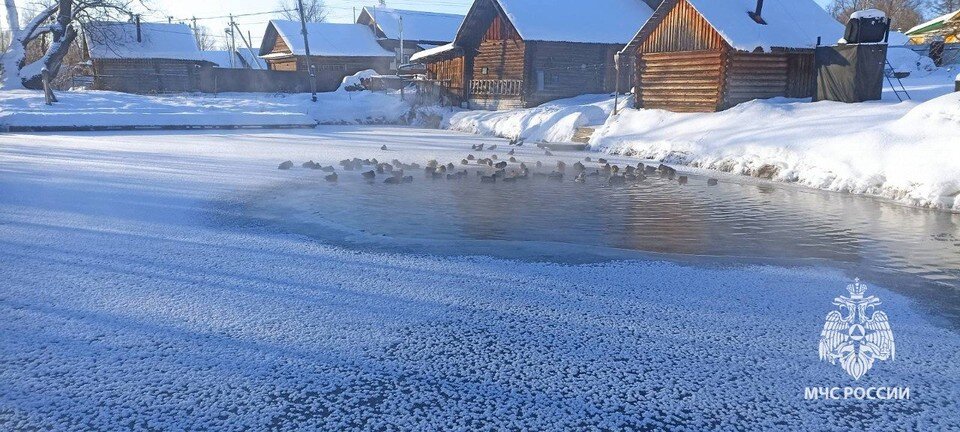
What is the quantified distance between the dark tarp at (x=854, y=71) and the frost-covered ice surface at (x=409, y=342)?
12.4 meters

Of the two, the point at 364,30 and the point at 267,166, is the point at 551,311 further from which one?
the point at 364,30

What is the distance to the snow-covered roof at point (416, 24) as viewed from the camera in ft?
156

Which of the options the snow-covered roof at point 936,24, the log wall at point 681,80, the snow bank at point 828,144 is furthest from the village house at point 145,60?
the snow-covered roof at point 936,24

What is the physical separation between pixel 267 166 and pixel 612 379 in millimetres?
10690

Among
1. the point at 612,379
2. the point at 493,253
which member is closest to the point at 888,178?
the point at 493,253

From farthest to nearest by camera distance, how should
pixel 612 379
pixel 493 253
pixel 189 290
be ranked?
pixel 493 253 → pixel 189 290 → pixel 612 379

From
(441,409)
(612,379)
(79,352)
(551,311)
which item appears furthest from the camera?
(551,311)

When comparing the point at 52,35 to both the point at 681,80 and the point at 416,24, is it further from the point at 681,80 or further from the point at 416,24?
the point at 681,80

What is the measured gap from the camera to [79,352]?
348 cm

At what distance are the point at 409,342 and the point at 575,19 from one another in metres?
27.0

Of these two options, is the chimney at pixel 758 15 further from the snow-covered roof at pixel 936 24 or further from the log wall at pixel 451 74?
the log wall at pixel 451 74

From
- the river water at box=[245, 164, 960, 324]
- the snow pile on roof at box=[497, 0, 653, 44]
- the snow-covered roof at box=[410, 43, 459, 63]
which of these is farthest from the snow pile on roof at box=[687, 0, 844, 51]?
the snow-covered roof at box=[410, 43, 459, 63]

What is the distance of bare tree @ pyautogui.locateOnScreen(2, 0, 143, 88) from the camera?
32.5 metres

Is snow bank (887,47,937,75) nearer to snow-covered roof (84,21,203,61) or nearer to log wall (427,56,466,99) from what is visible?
log wall (427,56,466,99)
